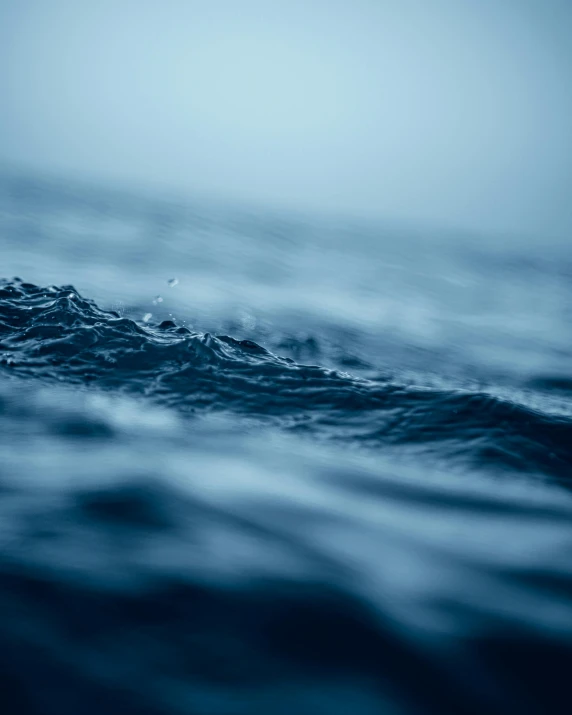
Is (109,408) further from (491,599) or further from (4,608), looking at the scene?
(491,599)

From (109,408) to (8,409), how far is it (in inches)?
30.0

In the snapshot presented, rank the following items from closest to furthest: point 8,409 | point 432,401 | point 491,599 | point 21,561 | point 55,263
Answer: point 21,561 → point 491,599 → point 8,409 → point 432,401 → point 55,263

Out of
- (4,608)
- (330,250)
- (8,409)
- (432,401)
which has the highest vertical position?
(330,250)

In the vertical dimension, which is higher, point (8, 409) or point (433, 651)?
point (8, 409)

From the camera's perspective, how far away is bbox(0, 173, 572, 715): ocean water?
2658 mm

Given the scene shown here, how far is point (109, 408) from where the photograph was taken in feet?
15.6

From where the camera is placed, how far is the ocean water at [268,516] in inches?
105

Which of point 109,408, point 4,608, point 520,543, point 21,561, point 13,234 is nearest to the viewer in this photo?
point 4,608

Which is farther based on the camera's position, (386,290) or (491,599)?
(386,290)

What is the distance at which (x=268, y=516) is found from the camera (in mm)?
3760

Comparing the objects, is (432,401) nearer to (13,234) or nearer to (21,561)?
(21,561)

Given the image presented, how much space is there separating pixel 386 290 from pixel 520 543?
9.31m

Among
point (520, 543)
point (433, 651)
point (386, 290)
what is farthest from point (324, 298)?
point (433, 651)

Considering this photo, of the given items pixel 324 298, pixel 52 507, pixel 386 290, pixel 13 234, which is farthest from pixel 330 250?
pixel 52 507
